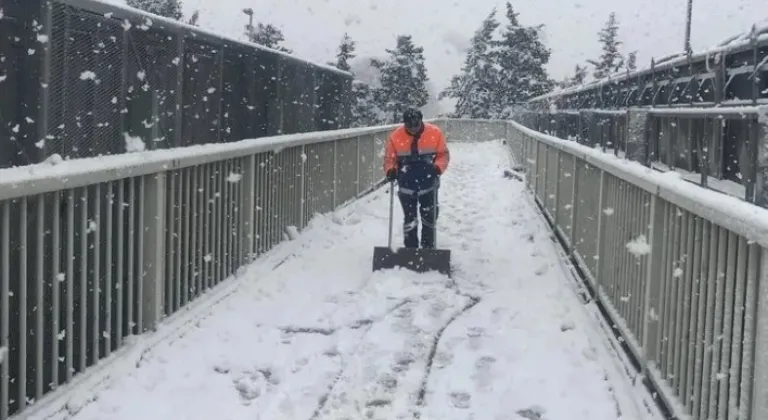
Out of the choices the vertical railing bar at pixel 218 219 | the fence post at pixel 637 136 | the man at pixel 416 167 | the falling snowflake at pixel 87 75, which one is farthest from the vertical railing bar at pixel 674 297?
the man at pixel 416 167

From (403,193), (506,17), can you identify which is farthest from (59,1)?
(506,17)

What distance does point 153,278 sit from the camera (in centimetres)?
615

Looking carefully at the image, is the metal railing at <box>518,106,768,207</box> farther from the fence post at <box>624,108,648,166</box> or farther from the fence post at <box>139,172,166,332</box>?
the fence post at <box>139,172,166,332</box>

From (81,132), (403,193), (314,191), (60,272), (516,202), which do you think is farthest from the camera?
(516,202)

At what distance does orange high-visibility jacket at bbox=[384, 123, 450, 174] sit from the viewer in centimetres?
953

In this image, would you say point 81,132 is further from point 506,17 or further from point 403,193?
point 506,17

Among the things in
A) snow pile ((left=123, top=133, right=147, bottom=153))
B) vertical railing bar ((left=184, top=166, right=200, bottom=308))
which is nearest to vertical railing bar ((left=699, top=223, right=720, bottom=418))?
snow pile ((left=123, top=133, right=147, bottom=153))

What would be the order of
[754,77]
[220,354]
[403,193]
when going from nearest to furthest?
[754,77]
[220,354]
[403,193]

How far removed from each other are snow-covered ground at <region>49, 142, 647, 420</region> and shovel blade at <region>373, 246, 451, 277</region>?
16 centimetres

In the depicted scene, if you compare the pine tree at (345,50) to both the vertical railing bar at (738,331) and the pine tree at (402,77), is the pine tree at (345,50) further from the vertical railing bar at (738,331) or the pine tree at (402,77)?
the vertical railing bar at (738,331)

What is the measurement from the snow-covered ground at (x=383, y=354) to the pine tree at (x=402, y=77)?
67.8 meters

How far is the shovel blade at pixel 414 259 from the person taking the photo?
347 inches

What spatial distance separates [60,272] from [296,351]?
180cm

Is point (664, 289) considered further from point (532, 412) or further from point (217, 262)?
point (217, 262)
